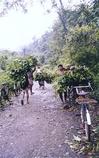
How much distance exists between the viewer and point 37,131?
425 inches

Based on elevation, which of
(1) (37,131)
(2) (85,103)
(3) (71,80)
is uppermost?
(3) (71,80)

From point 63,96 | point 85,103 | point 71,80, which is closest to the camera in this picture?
point 85,103

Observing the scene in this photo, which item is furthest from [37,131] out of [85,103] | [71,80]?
[71,80]

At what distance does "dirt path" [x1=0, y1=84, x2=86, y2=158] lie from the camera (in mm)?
8789

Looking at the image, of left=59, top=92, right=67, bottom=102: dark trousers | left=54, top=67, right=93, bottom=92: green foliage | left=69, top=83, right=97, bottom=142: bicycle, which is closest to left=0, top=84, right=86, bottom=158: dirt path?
left=59, top=92, right=67, bottom=102: dark trousers

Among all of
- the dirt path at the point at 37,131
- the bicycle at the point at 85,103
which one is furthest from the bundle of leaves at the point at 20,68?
the bicycle at the point at 85,103

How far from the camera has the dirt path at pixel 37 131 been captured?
8789 mm

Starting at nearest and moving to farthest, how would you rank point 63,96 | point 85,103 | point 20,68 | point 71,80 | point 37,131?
point 85,103, point 37,131, point 71,80, point 63,96, point 20,68

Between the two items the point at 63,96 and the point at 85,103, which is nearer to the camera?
the point at 85,103

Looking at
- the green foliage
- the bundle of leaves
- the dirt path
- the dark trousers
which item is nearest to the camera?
the dirt path

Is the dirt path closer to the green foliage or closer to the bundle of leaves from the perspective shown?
the green foliage

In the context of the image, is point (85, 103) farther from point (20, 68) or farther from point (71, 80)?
point (20, 68)

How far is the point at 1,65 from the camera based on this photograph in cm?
2723

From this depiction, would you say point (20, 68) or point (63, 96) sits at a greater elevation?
point (20, 68)
